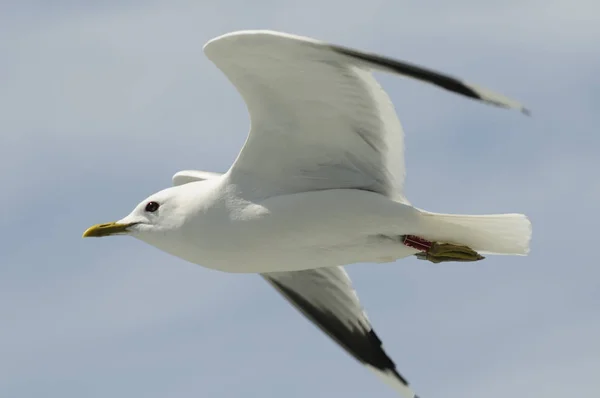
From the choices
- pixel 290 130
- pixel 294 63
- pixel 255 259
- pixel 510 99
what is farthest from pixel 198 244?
pixel 510 99

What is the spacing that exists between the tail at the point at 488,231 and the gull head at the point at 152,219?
6.17 feet

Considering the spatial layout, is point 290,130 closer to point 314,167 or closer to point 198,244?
point 314,167

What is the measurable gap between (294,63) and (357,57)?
696mm

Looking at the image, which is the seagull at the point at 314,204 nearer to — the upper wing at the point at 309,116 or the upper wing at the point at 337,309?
the upper wing at the point at 309,116

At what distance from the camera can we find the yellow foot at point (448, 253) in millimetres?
10055

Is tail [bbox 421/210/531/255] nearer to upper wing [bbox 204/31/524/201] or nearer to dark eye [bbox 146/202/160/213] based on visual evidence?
upper wing [bbox 204/31/524/201]

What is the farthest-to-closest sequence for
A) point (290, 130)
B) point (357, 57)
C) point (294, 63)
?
point (290, 130)
point (294, 63)
point (357, 57)

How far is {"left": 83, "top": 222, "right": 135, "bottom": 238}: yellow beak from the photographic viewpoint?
416 inches

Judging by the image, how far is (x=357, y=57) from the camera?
849 cm

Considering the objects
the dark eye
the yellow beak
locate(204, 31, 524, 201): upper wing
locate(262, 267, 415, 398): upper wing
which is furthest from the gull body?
locate(262, 267, 415, 398): upper wing

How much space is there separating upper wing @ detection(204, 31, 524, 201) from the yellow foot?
50 cm

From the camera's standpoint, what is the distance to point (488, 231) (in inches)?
395

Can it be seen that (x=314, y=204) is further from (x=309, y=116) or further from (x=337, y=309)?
(x=337, y=309)

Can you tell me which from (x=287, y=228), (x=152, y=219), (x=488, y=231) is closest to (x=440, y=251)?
(x=488, y=231)
